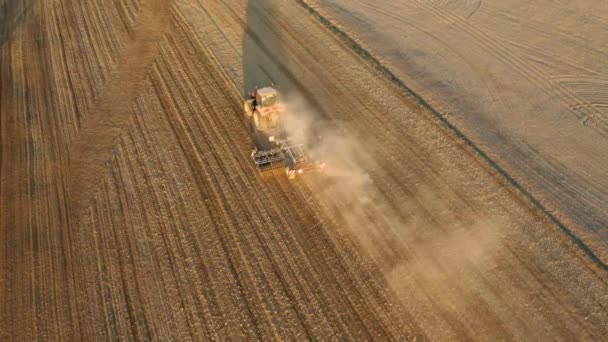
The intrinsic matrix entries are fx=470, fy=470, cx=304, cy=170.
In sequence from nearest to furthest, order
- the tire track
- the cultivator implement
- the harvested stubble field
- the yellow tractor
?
1. the harvested stubble field
2. the cultivator implement
3. the yellow tractor
4. the tire track

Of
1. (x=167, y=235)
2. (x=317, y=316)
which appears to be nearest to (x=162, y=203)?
(x=167, y=235)

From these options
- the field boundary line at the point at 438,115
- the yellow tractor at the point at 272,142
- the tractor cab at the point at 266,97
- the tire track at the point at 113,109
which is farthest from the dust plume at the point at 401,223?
the tire track at the point at 113,109

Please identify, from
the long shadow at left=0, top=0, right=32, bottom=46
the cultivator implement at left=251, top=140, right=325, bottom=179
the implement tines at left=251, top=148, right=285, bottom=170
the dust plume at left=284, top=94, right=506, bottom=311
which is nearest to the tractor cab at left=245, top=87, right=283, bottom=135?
the dust plume at left=284, top=94, right=506, bottom=311

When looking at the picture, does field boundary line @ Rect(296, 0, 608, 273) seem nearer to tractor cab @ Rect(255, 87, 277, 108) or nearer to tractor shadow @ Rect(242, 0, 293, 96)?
tractor shadow @ Rect(242, 0, 293, 96)

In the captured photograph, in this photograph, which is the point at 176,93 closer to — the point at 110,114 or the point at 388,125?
the point at 110,114

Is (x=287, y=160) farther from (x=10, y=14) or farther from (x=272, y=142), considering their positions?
(x=10, y=14)

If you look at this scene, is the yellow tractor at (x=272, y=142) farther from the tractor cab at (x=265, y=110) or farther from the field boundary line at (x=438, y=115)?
the field boundary line at (x=438, y=115)
